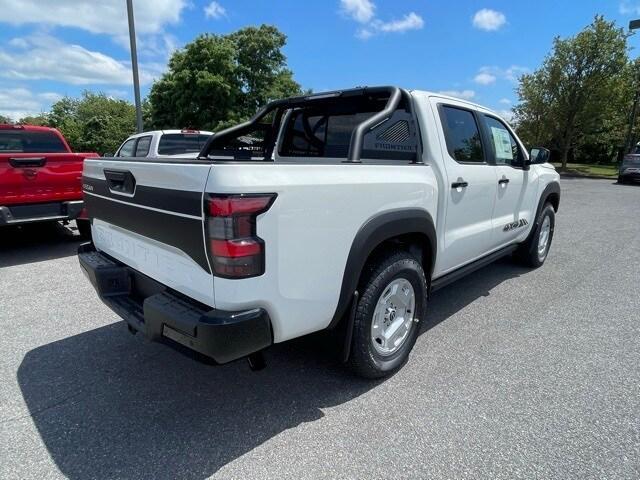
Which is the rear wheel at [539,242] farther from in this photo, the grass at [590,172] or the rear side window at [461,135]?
the grass at [590,172]

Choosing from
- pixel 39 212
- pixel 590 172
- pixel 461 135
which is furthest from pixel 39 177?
pixel 590 172

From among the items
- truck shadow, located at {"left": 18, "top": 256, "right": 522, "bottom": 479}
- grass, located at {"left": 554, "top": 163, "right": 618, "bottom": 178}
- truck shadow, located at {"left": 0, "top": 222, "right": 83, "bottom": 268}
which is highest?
grass, located at {"left": 554, "top": 163, "right": 618, "bottom": 178}

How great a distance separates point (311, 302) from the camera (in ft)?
7.04

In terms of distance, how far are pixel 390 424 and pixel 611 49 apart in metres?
29.8

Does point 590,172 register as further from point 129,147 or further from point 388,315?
point 388,315

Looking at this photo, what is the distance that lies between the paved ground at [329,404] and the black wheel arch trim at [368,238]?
1.68 ft

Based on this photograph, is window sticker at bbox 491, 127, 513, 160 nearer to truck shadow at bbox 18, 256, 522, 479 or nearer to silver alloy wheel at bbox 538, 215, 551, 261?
silver alloy wheel at bbox 538, 215, 551, 261

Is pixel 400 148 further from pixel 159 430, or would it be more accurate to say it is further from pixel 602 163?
pixel 602 163

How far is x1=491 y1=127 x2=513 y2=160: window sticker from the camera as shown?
13.1 feet

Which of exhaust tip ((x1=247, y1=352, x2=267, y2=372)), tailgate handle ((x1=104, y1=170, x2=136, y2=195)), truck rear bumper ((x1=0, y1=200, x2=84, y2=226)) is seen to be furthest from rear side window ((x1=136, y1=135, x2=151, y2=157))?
exhaust tip ((x1=247, y1=352, x2=267, y2=372))

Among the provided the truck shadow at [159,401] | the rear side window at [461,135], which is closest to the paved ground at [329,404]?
the truck shadow at [159,401]

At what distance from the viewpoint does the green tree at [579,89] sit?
23916 millimetres

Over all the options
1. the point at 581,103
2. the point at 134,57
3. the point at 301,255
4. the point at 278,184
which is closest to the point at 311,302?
the point at 301,255

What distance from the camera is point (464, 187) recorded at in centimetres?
324
